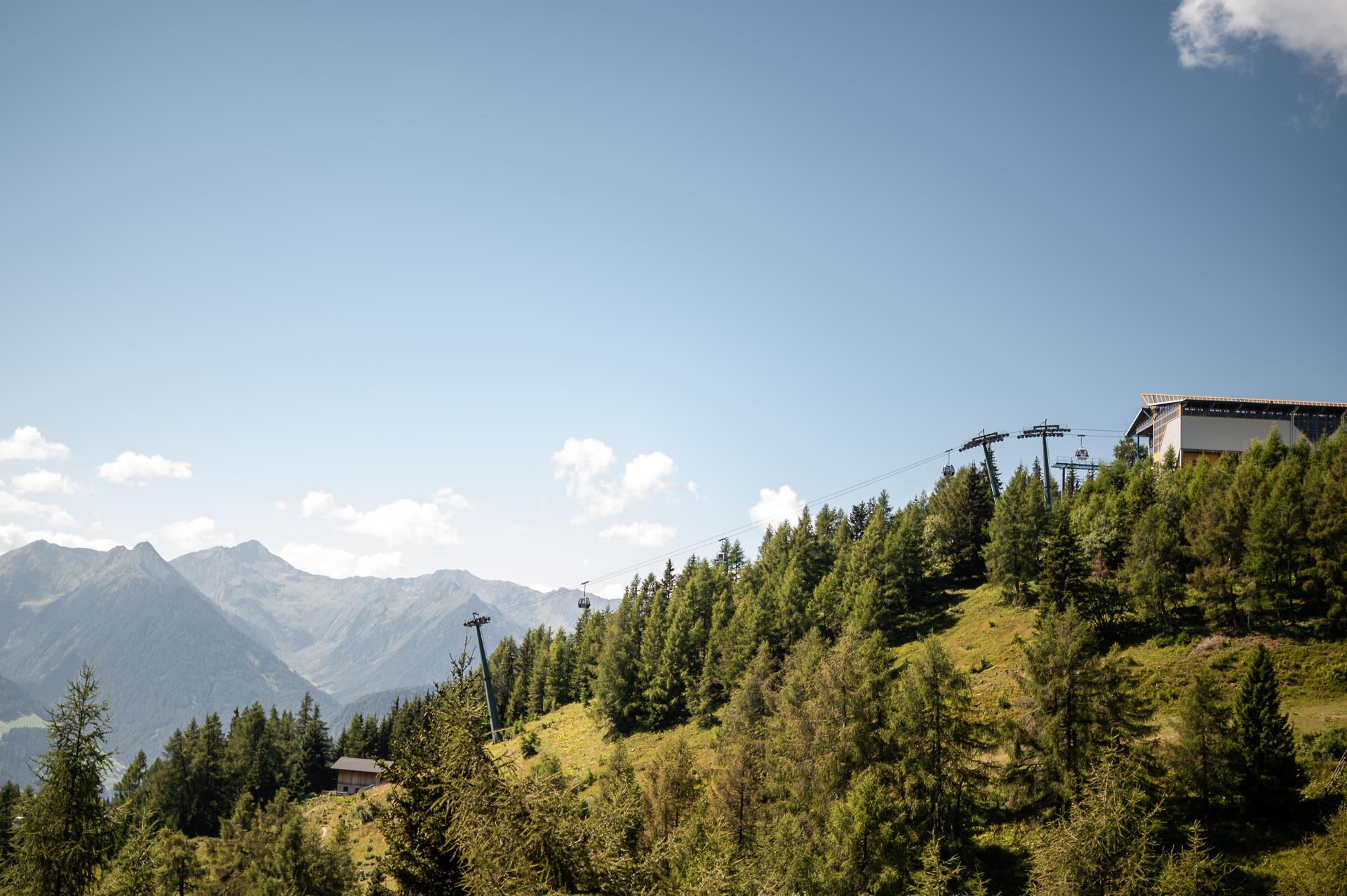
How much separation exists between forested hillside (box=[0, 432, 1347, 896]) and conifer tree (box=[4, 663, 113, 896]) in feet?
0.23

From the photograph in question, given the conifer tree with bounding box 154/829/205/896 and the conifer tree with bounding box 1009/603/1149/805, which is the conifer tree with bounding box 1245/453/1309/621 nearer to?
the conifer tree with bounding box 1009/603/1149/805

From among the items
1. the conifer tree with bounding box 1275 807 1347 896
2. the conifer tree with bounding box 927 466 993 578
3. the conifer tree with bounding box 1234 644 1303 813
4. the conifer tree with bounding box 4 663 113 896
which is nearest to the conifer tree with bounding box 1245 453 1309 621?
the conifer tree with bounding box 1234 644 1303 813

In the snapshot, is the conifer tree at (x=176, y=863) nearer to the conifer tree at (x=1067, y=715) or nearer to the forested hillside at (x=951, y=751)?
the forested hillside at (x=951, y=751)

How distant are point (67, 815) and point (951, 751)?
35065 millimetres

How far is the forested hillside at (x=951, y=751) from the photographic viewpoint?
1543 cm

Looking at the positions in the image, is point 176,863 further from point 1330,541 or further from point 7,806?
point 1330,541

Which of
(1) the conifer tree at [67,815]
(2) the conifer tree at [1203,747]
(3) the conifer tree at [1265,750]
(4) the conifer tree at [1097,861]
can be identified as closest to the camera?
(1) the conifer tree at [67,815]

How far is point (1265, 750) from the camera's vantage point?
31.2 m

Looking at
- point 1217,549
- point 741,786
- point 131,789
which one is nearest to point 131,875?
point 741,786

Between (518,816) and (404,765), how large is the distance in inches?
361

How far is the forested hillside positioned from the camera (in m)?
15.4

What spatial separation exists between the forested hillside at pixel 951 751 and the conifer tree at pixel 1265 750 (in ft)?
0.33

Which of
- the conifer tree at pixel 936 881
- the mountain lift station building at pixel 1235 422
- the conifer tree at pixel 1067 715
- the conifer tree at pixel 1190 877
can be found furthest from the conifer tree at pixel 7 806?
the mountain lift station building at pixel 1235 422

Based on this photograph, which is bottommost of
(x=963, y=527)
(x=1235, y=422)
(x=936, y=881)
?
(x=936, y=881)
